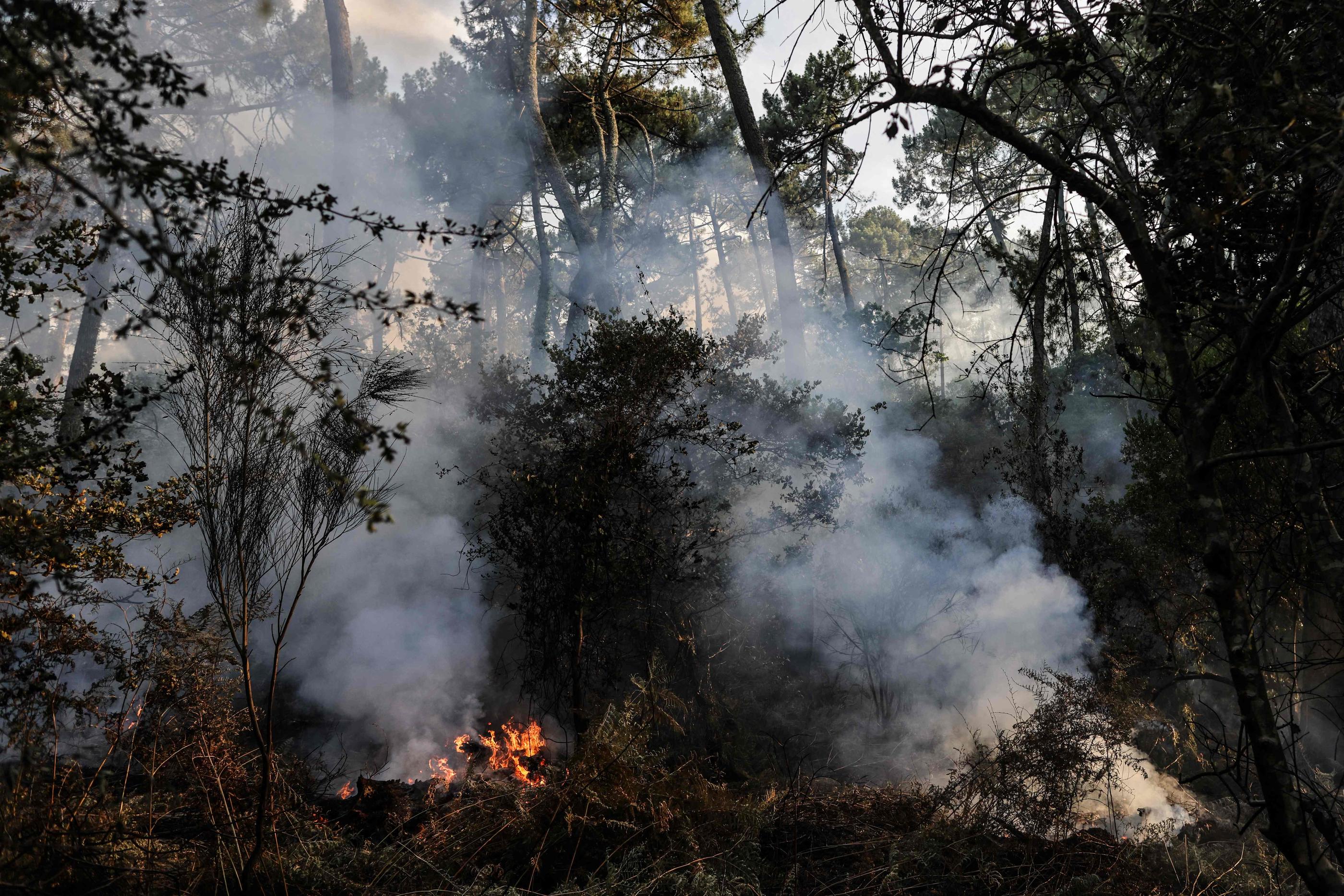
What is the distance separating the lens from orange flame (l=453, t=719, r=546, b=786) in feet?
26.5

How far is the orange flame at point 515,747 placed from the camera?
26.5 feet

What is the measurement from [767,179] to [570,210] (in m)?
4.66

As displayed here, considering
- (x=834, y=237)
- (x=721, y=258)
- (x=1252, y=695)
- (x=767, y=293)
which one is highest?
(x=721, y=258)

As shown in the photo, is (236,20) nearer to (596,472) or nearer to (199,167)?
(596,472)

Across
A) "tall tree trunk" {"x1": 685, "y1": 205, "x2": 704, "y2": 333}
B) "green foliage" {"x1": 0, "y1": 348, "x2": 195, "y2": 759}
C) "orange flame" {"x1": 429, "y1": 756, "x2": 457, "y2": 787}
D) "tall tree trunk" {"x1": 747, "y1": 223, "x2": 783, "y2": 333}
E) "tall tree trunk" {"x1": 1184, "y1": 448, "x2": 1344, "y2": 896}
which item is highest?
"tall tree trunk" {"x1": 685, "y1": 205, "x2": 704, "y2": 333}

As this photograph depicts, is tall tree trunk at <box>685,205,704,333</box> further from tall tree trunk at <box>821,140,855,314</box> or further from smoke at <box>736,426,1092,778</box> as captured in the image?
smoke at <box>736,426,1092,778</box>

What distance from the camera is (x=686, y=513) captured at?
11.0 m

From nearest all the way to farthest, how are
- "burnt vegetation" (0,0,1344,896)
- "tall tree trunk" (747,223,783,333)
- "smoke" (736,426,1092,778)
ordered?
1. "burnt vegetation" (0,0,1344,896)
2. "smoke" (736,426,1092,778)
3. "tall tree trunk" (747,223,783,333)

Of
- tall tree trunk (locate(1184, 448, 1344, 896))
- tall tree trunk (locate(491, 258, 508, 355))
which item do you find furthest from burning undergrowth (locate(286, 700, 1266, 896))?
tall tree trunk (locate(491, 258, 508, 355))

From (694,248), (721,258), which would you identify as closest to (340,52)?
(694,248)

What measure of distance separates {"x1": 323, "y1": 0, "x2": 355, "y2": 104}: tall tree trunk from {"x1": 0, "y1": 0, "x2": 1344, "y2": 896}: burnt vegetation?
0.08m

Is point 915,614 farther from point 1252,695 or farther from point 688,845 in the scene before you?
point 1252,695

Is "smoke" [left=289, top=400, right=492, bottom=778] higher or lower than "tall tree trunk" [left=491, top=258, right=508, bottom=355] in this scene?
lower

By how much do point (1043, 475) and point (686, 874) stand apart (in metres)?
9.17
